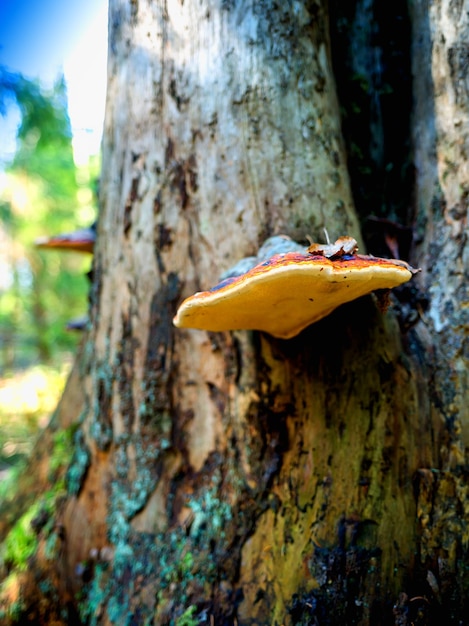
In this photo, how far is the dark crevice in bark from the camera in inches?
84.9

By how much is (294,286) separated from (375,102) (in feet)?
5.98

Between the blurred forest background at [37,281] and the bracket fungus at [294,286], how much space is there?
21.0 feet

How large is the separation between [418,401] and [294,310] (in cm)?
88

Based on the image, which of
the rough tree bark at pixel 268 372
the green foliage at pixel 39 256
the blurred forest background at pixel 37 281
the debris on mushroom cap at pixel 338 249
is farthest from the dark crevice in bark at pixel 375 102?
the green foliage at pixel 39 256

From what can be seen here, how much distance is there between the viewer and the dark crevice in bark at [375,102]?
2.16 m

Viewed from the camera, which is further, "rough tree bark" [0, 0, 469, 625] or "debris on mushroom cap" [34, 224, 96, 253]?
"debris on mushroom cap" [34, 224, 96, 253]

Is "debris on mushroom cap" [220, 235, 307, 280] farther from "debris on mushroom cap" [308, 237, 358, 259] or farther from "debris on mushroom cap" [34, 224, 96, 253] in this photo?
"debris on mushroom cap" [34, 224, 96, 253]

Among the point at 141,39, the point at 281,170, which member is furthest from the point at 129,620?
the point at 141,39

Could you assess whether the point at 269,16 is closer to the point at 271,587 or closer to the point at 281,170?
the point at 281,170

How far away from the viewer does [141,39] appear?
203 centimetres

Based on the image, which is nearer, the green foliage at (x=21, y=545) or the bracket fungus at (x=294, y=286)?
the bracket fungus at (x=294, y=286)

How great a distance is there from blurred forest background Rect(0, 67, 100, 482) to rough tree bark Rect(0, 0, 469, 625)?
5.43 meters

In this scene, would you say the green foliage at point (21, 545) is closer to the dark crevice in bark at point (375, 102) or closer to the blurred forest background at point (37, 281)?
the dark crevice in bark at point (375, 102)

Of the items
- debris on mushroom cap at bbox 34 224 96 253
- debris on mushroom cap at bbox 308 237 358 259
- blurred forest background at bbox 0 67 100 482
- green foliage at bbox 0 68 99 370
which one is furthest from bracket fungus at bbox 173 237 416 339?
green foliage at bbox 0 68 99 370
